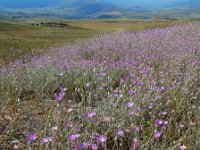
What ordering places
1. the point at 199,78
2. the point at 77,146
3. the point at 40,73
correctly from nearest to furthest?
1. the point at 77,146
2. the point at 199,78
3. the point at 40,73

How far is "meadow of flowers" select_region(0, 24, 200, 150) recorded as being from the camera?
3.52 meters

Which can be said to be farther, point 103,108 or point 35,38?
point 35,38

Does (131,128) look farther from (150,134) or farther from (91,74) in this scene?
(91,74)

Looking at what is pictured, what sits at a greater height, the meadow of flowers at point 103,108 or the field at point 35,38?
the meadow of flowers at point 103,108

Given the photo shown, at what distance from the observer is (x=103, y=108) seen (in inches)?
170

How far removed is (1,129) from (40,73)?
253cm

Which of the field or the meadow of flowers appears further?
the field

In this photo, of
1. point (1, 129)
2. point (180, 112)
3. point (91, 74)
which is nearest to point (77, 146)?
point (1, 129)

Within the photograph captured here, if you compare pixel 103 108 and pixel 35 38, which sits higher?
pixel 103 108

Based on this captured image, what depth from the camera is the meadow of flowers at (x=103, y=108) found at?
352 cm

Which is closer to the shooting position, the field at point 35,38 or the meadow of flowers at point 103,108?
the meadow of flowers at point 103,108

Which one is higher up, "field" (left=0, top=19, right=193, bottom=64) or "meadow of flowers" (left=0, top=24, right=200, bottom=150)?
"meadow of flowers" (left=0, top=24, right=200, bottom=150)

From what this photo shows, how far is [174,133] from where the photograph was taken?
4082mm

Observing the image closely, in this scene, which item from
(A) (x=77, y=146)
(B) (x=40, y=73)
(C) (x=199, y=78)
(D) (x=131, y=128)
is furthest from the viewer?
(B) (x=40, y=73)
